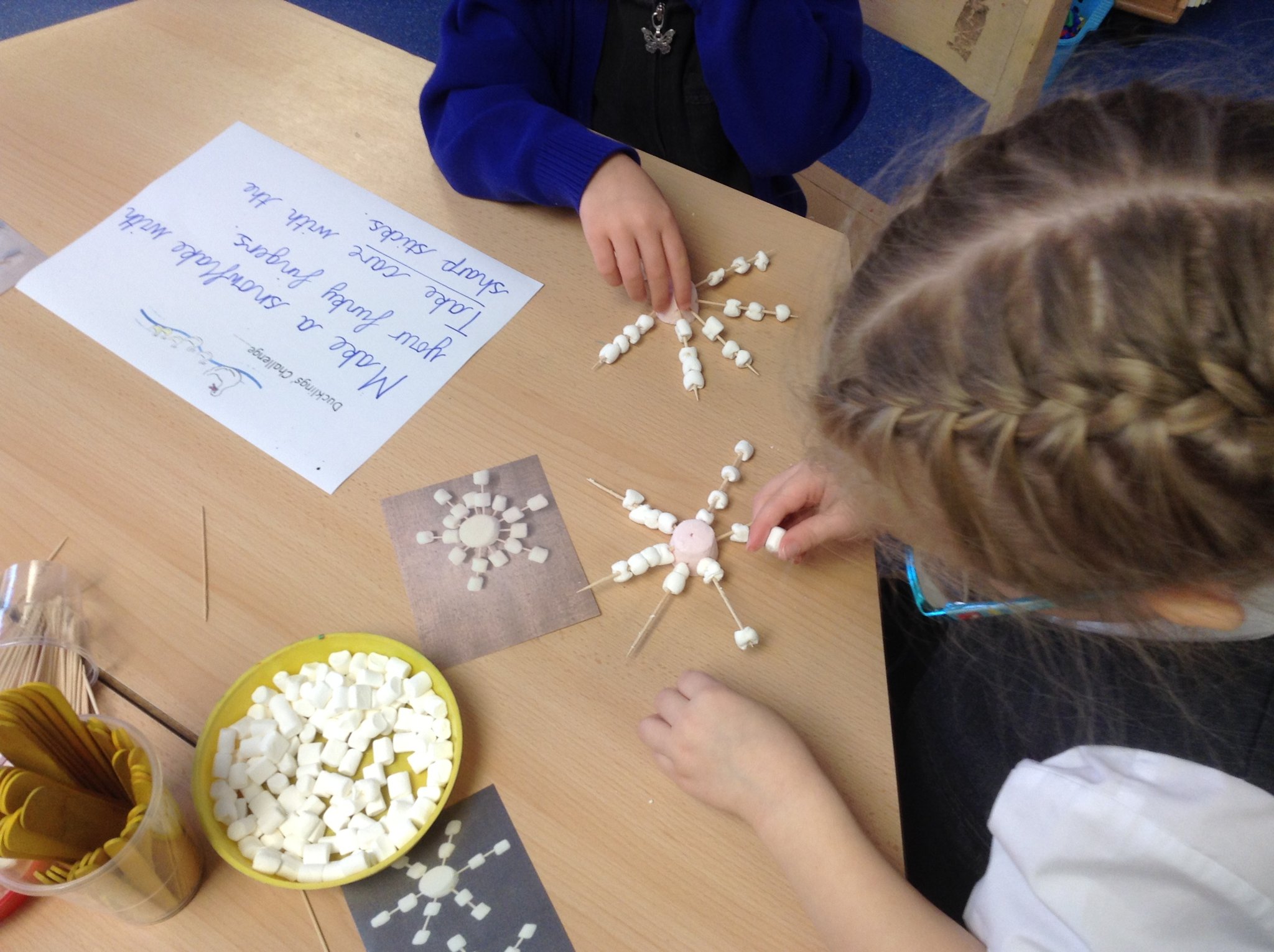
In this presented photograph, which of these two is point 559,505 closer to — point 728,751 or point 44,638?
point 728,751

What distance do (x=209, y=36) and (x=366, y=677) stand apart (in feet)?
2.67

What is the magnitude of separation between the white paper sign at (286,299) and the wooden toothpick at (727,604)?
282 mm

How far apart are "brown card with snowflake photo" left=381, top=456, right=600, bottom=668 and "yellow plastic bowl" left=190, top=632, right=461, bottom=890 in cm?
4

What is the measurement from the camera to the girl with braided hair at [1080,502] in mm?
344

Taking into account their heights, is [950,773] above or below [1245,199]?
below

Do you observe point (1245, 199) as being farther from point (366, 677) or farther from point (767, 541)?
point (366, 677)

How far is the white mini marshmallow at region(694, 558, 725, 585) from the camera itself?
583 mm

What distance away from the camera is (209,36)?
36.8 inches

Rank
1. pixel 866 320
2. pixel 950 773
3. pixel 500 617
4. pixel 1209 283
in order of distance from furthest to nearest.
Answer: pixel 950 773, pixel 500 617, pixel 866 320, pixel 1209 283

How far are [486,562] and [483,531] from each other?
0.03 meters

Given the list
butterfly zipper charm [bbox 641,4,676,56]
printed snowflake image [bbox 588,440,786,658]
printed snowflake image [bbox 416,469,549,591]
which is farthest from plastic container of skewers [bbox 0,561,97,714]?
butterfly zipper charm [bbox 641,4,676,56]

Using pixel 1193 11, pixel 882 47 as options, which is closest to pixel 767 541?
pixel 882 47

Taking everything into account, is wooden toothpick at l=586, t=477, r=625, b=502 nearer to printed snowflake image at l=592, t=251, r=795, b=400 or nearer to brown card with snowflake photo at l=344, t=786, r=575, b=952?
printed snowflake image at l=592, t=251, r=795, b=400

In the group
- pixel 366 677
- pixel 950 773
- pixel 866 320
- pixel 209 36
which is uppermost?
pixel 866 320
